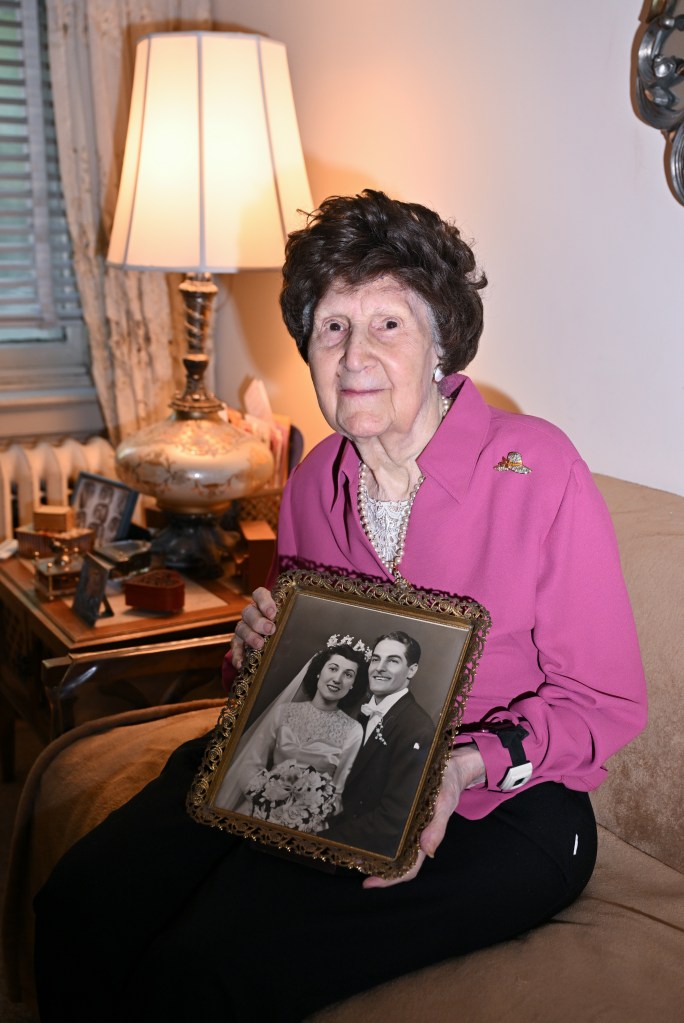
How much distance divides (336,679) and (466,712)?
240 millimetres

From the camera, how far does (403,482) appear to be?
5.33 ft

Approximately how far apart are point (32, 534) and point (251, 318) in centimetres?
94

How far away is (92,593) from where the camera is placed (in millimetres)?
2119

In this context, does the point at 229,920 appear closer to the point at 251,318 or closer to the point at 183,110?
the point at 183,110

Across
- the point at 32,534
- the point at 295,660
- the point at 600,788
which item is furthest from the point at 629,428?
the point at 32,534

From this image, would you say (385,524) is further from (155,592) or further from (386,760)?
(155,592)

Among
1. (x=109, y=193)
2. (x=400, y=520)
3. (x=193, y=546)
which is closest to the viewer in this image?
(x=400, y=520)

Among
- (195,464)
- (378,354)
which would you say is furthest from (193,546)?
(378,354)

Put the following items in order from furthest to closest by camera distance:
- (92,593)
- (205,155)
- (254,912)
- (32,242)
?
(32,242)
(205,155)
(92,593)
(254,912)

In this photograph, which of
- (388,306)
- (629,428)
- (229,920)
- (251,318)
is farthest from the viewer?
(251,318)

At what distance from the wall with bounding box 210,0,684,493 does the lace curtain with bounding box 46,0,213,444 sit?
1.97 ft

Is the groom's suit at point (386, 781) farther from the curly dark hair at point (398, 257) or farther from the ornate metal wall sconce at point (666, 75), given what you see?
the ornate metal wall sconce at point (666, 75)

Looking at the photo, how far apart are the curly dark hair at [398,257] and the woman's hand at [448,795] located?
58cm

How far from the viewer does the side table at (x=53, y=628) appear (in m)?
2.10
